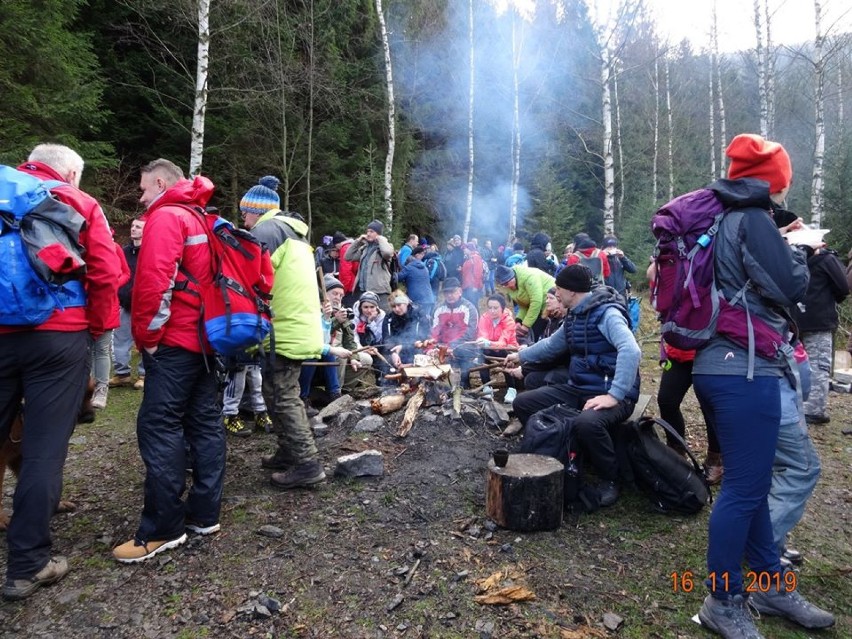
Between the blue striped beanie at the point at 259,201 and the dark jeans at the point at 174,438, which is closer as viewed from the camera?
the dark jeans at the point at 174,438

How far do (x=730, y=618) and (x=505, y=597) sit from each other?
1037 mm

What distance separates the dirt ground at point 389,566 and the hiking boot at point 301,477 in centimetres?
8

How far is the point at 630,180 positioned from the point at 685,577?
24712 mm

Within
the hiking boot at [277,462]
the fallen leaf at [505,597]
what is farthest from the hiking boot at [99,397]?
the fallen leaf at [505,597]

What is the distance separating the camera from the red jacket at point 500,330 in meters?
6.56

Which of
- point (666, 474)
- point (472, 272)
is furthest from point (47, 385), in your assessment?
point (472, 272)

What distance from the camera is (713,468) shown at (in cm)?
418

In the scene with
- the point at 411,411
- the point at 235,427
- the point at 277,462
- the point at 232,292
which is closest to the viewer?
the point at 232,292

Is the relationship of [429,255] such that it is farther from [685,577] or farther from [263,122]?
[685,577]

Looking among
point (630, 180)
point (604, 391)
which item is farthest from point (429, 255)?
point (630, 180)

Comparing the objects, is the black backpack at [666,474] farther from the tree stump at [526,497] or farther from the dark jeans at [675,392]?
the tree stump at [526,497]

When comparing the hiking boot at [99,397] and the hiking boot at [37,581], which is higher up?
the hiking boot at [99,397]

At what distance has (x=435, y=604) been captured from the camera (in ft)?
8.79
